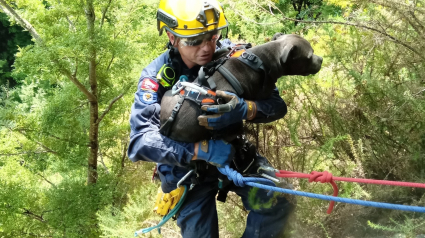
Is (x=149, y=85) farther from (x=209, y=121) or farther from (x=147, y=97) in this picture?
(x=209, y=121)

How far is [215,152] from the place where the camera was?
220cm

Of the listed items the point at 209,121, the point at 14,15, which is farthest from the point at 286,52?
the point at 14,15

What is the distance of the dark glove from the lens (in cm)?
220

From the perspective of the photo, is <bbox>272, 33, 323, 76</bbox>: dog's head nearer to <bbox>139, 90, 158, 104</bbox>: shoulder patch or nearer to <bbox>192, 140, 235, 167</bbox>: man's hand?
<bbox>192, 140, 235, 167</bbox>: man's hand

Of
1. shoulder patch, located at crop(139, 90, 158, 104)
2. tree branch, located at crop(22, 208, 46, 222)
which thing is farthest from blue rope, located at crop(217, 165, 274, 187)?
tree branch, located at crop(22, 208, 46, 222)

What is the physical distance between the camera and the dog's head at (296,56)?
2.28 m

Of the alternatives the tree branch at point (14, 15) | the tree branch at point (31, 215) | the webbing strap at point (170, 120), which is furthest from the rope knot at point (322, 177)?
the tree branch at point (31, 215)

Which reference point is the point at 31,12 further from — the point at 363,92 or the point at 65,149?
the point at 363,92

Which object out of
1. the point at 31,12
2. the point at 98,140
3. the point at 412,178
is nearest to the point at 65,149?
the point at 98,140

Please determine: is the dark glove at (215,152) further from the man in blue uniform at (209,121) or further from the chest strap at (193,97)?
the chest strap at (193,97)

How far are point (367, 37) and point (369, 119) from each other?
2.53 ft

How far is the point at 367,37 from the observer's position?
11.1 ft

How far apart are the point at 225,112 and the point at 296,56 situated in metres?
0.62

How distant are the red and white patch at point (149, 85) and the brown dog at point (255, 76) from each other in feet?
0.34
